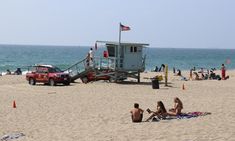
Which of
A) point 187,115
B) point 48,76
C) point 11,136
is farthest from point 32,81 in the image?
point 11,136

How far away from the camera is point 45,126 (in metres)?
17.6

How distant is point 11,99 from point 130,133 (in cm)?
1296

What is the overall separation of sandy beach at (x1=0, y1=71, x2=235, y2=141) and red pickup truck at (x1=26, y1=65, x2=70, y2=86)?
301 centimetres

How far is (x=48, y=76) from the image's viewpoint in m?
35.6

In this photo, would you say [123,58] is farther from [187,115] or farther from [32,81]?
[187,115]

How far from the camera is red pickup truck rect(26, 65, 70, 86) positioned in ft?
116

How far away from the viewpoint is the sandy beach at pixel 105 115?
14867mm

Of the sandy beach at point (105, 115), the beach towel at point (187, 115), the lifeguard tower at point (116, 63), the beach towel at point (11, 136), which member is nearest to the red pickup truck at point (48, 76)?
the lifeguard tower at point (116, 63)

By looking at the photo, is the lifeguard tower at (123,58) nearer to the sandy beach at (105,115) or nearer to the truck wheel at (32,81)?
the sandy beach at (105,115)

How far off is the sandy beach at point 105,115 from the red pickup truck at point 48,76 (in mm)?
3006

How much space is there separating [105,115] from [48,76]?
16.5 metres

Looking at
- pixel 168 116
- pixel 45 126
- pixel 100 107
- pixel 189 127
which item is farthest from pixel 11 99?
pixel 189 127

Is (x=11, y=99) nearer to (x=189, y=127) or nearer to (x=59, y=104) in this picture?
(x=59, y=104)

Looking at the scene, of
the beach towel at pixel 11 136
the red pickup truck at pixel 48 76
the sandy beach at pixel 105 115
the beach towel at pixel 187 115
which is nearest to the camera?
the sandy beach at pixel 105 115
